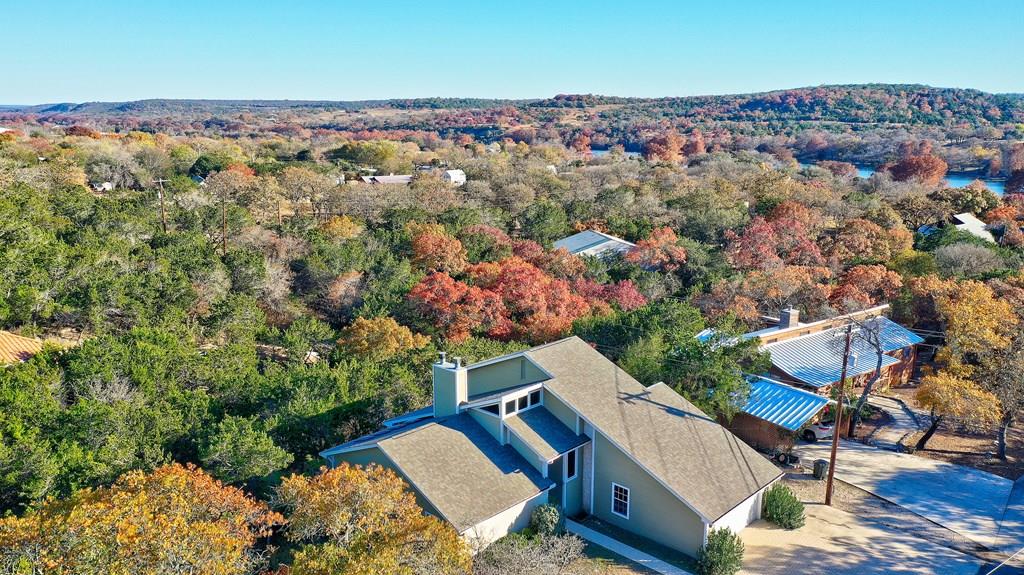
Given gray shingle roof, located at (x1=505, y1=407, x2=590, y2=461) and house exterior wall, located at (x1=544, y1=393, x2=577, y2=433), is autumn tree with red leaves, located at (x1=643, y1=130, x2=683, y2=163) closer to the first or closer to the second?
house exterior wall, located at (x1=544, y1=393, x2=577, y2=433)

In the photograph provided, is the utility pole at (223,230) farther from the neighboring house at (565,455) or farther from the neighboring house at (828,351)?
the neighboring house at (828,351)

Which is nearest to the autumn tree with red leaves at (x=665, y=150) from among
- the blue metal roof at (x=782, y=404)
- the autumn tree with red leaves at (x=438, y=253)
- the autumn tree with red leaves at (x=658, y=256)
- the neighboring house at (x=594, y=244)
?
the neighboring house at (x=594, y=244)

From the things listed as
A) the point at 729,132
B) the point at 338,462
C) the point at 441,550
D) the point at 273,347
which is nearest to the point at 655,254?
the point at 273,347

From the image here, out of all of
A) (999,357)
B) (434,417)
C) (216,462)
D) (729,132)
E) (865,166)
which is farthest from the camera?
(729,132)

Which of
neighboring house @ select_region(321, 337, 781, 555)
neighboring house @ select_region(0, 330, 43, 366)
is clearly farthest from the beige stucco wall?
neighboring house @ select_region(0, 330, 43, 366)

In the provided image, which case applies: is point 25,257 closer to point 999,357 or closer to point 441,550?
point 441,550

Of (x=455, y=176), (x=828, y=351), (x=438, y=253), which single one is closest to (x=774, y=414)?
(x=828, y=351)
